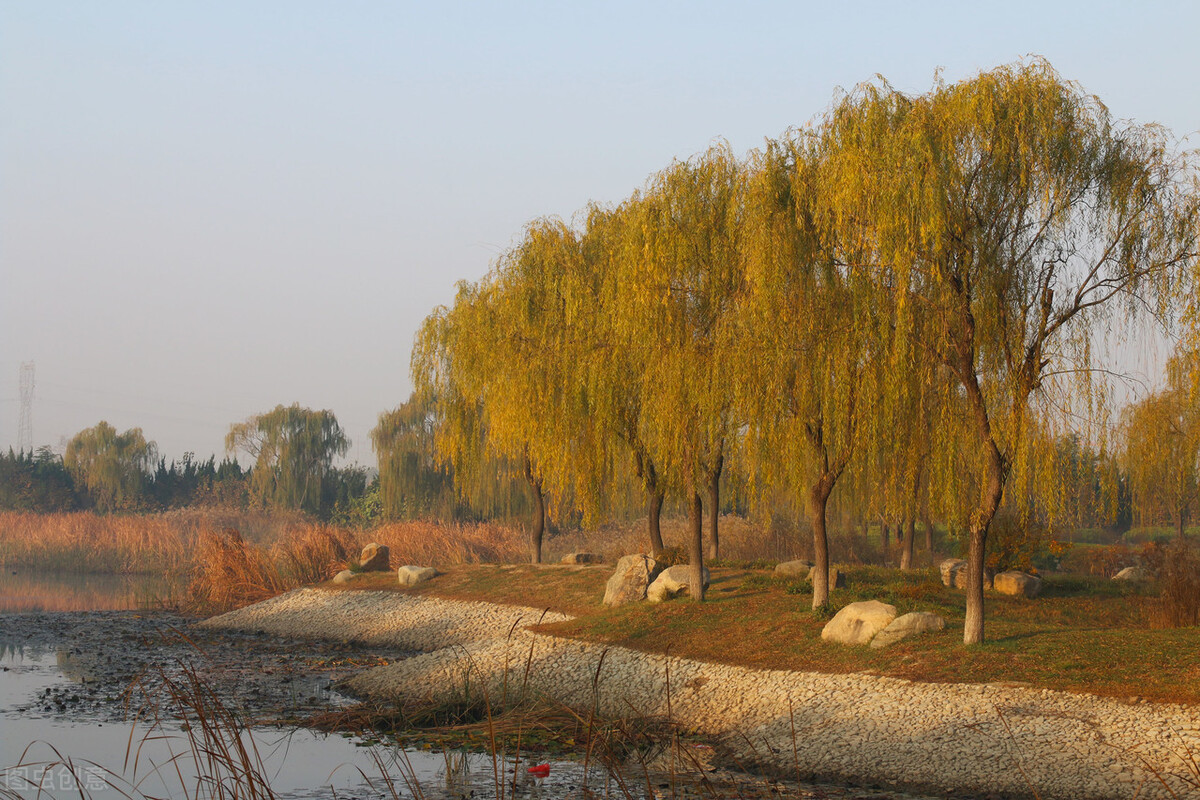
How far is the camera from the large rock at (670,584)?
16.3 meters

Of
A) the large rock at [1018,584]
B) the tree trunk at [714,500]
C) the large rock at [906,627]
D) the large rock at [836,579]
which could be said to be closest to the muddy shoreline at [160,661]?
the tree trunk at [714,500]

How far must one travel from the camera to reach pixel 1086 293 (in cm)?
1138

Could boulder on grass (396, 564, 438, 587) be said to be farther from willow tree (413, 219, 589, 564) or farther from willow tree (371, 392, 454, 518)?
willow tree (371, 392, 454, 518)

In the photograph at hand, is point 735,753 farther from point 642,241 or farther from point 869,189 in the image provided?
point 642,241

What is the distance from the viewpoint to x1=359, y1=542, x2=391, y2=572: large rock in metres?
25.1

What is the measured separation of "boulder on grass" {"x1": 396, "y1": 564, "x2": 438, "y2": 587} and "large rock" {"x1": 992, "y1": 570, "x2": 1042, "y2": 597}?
1261cm

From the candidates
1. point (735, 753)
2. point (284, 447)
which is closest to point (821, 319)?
point (735, 753)

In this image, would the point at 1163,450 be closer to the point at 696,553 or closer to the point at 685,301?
the point at 696,553

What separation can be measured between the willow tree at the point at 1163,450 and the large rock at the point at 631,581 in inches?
456

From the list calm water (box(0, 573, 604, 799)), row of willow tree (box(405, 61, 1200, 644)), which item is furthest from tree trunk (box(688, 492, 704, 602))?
calm water (box(0, 573, 604, 799))

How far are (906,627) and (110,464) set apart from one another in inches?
1893

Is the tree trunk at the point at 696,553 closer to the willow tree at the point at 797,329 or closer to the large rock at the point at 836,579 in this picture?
the large rock at the point at 836,579

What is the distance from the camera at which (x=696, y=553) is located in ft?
53.0

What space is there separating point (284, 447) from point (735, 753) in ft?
132
